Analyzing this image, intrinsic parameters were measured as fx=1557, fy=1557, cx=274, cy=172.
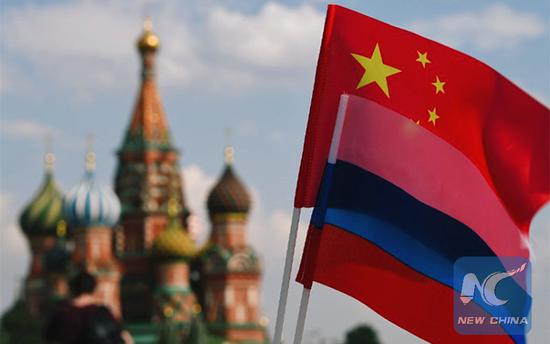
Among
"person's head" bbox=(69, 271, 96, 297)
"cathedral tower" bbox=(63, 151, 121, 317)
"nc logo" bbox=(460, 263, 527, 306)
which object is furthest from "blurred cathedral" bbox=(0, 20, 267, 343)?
"person's head" bbox=(69, 271, 96, 297)

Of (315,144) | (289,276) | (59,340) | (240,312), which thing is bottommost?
(59,340)

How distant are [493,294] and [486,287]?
0.23 ft

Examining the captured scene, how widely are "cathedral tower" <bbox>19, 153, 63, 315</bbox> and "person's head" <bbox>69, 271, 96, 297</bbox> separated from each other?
61096 mm

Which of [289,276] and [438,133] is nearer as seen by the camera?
[289,276]

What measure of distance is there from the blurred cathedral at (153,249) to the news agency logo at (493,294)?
154ft

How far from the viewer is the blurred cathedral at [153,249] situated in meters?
58.7

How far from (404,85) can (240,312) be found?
168ft

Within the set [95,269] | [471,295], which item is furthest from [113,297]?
[471,295]

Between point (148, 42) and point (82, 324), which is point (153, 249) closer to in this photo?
point (148, 42)

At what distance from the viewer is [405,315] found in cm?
873

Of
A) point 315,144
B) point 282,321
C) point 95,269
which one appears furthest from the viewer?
point 95,269

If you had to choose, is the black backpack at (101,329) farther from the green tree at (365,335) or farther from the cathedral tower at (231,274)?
the green tree at (365,335)

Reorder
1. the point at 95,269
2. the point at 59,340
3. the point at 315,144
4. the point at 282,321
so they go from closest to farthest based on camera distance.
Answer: the point at 59,340
the point at 282,321
the point at 315,144
the point at 95,269

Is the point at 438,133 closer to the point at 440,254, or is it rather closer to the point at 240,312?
the point at 440,254
